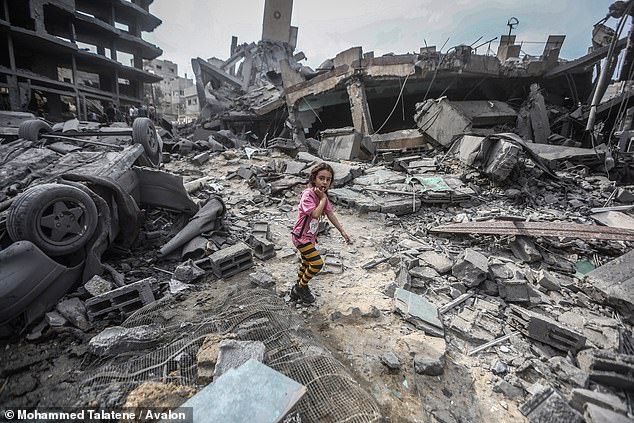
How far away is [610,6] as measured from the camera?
A: 8633mm

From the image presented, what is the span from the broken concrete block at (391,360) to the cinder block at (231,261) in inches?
81.7

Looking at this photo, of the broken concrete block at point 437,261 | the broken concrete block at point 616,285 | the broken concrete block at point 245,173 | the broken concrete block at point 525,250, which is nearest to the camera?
the broken concrete block at point 616,285

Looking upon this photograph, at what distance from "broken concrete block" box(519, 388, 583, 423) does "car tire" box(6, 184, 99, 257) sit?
404 cm

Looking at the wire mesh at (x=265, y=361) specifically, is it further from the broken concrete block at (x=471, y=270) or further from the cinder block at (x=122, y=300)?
the broken concrete block at (x=471, y=270)

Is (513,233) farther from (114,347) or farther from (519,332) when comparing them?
(114,347)

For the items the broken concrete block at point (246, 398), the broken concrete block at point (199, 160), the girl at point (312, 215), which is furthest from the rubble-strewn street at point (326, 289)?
the broken concrete block at point (199, 160)

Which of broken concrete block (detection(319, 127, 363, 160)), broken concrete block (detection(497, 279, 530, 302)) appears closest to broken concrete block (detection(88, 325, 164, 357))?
broken concrete block (detection(497, 279, 530, 302))

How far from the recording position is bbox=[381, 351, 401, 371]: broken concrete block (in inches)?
85.0

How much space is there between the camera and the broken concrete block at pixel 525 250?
386 centimetres

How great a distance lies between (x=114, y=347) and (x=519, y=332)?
3.57 m

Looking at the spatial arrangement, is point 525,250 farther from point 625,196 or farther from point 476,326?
point 625,196

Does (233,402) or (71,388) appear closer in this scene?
(233,402)

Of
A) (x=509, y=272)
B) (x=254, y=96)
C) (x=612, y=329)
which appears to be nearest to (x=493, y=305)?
(x=509, y=272)

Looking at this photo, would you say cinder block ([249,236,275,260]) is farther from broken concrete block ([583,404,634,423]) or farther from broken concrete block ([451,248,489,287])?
broken concrete block ([583,404,634,423])
